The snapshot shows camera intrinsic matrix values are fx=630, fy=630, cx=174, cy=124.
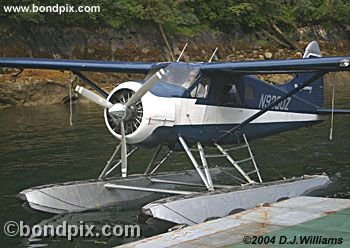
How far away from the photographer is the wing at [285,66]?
970 centimetres

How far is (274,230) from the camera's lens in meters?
6.88

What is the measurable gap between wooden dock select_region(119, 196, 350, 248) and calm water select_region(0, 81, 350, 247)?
62.6 inches

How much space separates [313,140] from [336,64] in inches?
365

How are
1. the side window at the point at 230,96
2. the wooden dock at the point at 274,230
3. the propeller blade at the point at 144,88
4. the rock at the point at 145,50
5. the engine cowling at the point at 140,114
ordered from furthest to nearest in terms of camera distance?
the rock at the point at 145,50 < the side window at the point at 230,96 < the engine cowling at the point at 140,114 < the propeller blade at the point at 144,88 < the wooden dock at the point at 274,230

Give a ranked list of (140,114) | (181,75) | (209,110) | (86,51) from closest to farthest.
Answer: (140,114) < (181,75) < (209,110) < (86,51)

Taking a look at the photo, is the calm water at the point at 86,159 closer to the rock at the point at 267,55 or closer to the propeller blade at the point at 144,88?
the propeller blade at the point at 144,88

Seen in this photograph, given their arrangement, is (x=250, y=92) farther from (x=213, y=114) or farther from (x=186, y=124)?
(x=186, y=124)

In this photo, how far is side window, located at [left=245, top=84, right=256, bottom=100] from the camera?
38.4 ft

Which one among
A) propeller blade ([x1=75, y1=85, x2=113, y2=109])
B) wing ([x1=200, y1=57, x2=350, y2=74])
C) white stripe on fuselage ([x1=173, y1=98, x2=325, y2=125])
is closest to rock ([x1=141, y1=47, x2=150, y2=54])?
white stripe on fuselage ([x1=173, y1=98, x2=325, y2=125])

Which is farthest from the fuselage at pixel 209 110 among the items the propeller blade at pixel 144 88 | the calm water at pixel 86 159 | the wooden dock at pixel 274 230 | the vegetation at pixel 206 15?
the vegetation at pixel 206 15

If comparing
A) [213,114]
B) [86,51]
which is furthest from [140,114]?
[86,51]

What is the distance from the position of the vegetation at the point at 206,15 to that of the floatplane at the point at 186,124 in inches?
973

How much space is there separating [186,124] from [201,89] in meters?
0.73

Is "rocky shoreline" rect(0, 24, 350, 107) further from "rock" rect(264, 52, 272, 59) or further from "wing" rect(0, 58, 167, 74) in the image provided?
"wing" rect(0, 58, 167, 74)
